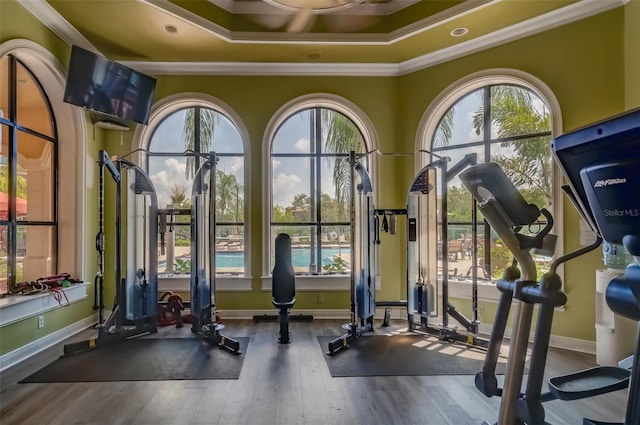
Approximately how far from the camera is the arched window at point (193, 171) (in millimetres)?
4887

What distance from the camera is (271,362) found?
3240 millimetres

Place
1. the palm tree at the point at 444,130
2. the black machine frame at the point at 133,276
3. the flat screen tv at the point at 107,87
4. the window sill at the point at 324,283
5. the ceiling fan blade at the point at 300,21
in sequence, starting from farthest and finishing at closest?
1. the window sill at the point at 324,283
2. the palm tree at the point at 444,130
3. the ceiling fan blade at the point at 300,21
4. the black machine frame at the point at 133,276
5. the flat screen tv at the point at 107,87

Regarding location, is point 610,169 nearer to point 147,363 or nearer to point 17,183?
point 147,363

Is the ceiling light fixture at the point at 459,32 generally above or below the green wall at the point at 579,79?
above

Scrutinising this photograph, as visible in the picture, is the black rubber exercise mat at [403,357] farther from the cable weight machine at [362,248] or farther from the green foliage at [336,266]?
the green foliage at [336,266]

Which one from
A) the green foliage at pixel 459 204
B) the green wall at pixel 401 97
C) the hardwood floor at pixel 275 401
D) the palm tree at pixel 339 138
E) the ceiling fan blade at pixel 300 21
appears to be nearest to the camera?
the hardwood floor at pixel 275 401

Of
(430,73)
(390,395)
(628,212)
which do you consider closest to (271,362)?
(390,395)

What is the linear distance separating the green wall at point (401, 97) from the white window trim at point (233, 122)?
0.08 metres

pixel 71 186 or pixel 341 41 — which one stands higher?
pixel 341 41

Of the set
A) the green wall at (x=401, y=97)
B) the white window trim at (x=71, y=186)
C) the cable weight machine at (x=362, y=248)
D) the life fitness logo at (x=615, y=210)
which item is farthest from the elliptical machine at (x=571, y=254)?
the white window trim at (x=71, y=186)

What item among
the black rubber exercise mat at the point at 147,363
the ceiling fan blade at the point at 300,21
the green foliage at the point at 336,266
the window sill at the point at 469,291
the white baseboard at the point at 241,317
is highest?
the ceiling fan blade at the point at 300,21

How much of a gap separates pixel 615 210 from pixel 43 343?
4.76 meters

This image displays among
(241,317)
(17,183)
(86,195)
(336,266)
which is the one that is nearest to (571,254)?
(336,266)

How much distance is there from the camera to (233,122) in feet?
15.8
